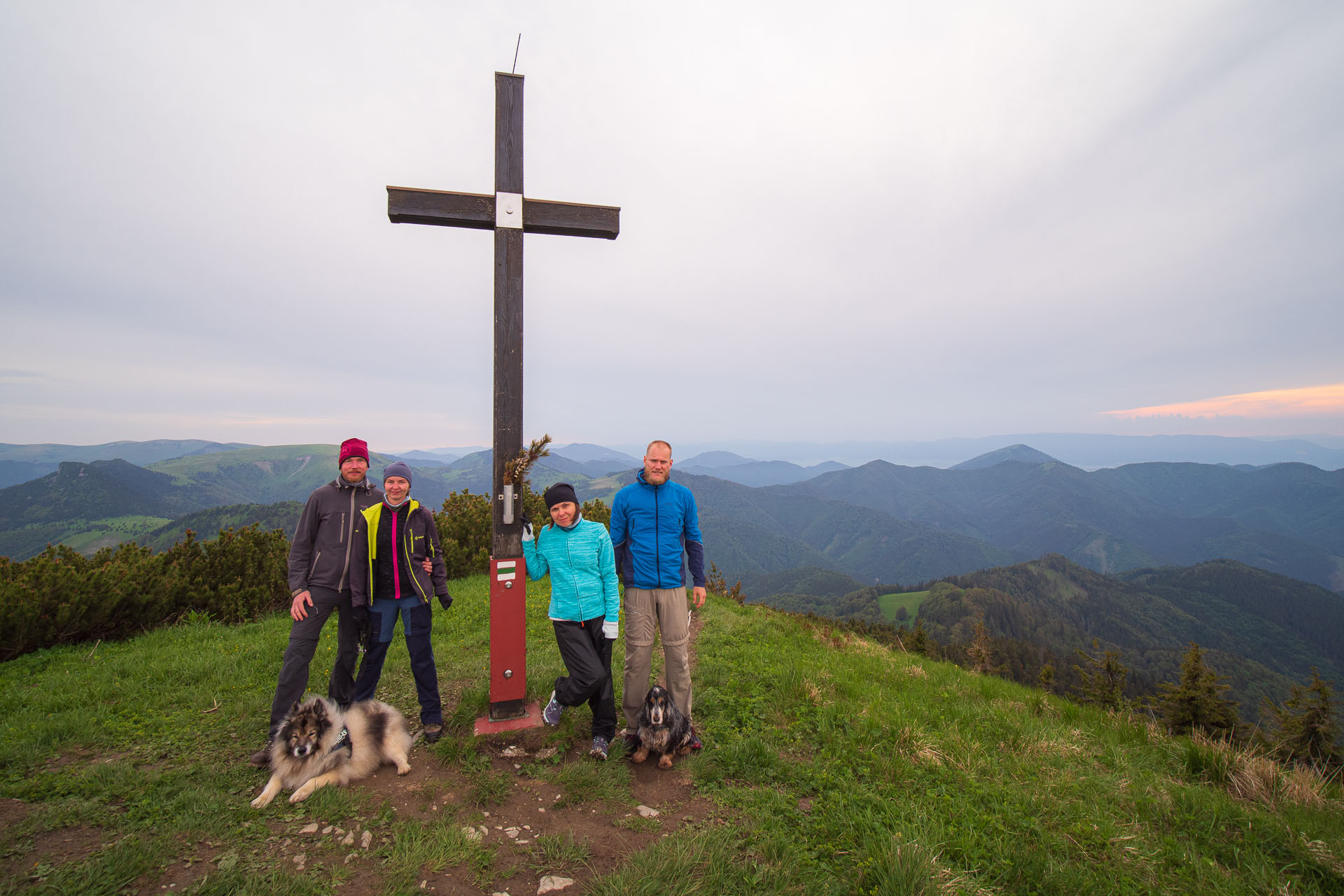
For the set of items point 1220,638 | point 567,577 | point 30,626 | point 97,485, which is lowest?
point 1220,638

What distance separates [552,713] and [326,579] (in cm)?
235

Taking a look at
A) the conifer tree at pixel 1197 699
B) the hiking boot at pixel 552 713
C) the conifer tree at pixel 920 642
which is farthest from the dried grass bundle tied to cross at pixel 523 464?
the conifer tree at pixel 1197 699

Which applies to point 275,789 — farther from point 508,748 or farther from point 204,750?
point 508,748

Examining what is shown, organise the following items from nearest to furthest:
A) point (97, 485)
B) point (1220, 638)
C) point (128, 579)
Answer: point (128, 579), point (1220, 638), point (97, 485)

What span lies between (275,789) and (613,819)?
2.47 m

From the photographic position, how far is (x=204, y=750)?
14.2 ft

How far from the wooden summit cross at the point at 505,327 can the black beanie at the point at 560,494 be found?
488 mm

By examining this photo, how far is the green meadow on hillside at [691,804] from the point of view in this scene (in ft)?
10.1

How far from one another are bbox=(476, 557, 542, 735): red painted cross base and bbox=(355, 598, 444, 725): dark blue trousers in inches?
19.4

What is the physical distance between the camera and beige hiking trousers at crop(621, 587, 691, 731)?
177 inches

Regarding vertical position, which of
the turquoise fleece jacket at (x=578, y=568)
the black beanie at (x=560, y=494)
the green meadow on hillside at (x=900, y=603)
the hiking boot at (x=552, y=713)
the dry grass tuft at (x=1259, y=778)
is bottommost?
the green meadow on hillside at (x=900, y=603)

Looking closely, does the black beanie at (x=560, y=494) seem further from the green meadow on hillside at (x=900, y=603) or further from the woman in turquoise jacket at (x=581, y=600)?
the green meadow on hillside at (x=900, y=603)

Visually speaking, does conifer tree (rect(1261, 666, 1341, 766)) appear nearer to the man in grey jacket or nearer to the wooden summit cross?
the wooden summit cross

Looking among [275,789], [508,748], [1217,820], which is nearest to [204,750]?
[275,789]
